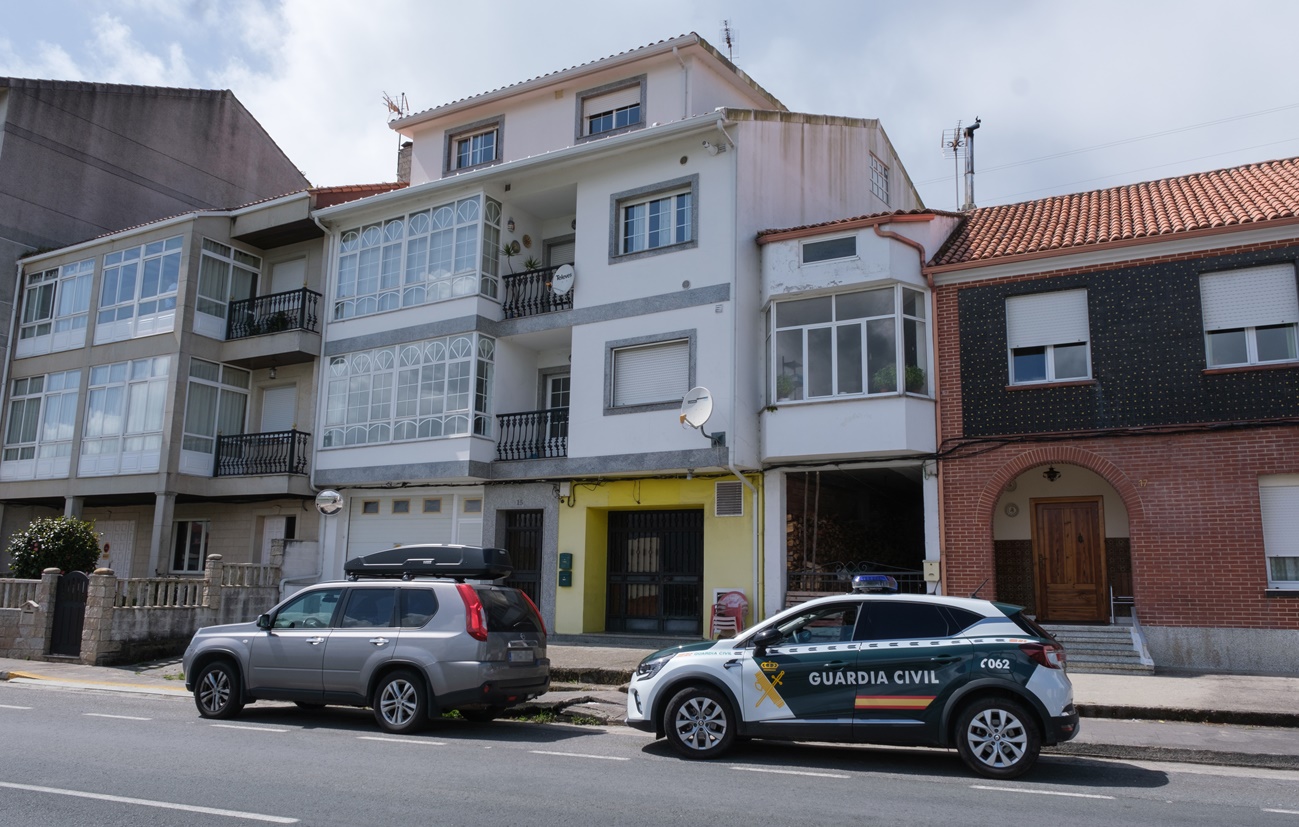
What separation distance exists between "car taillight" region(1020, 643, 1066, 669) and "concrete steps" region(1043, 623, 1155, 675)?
626cm

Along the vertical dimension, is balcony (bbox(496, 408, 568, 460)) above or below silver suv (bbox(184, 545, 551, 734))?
above

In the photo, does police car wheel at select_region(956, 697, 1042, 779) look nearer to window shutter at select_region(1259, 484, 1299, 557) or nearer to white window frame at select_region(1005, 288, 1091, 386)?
window shutter at select_region(1259, 484, 1299, 557)

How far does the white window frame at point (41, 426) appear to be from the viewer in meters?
24.8

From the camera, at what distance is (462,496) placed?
2105cm

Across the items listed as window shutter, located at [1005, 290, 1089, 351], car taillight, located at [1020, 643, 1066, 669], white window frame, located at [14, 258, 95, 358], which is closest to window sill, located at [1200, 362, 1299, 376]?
window shutter, located at [1005, 290, 1089, 351]

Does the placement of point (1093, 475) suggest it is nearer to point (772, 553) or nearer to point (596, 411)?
point (772, 553)

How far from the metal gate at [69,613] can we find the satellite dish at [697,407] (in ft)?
36.1

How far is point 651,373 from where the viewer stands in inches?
732

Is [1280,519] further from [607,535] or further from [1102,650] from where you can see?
[607,535]

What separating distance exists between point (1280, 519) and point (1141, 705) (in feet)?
15.0

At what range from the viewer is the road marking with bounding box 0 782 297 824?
6664 millimetres

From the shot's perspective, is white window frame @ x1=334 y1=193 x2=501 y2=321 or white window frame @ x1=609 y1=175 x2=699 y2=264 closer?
white window frame @ x1=609 y1=175 x2=699 y2=264

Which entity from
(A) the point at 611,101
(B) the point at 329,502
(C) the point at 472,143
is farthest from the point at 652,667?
(C) the point at 472,143

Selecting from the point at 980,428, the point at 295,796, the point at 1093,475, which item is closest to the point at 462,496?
the point at 980,428
